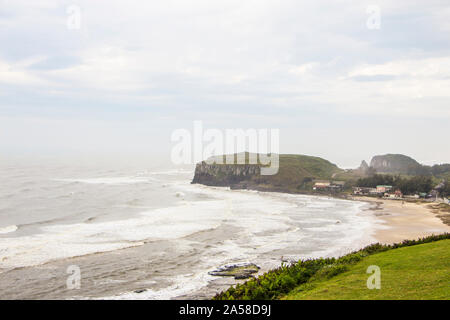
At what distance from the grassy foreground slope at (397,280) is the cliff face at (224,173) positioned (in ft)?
354

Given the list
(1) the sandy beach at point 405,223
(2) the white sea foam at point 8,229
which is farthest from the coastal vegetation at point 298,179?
(2) the white sea foam at point 8,229

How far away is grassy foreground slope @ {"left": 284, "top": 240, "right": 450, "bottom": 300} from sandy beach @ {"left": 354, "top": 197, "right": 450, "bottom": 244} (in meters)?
21.4

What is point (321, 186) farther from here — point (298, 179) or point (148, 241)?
point (148, 241)

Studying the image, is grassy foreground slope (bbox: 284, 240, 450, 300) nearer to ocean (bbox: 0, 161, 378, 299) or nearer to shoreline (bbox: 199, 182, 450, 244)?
ocean (bbox: 0, 161, 378, 299)

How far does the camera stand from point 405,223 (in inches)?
2229

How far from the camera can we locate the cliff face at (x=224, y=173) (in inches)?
5167

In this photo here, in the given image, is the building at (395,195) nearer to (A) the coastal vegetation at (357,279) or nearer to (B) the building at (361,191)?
(B) the building at (361,191)

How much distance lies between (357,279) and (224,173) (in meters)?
118

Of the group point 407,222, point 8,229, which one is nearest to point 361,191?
point 407,222

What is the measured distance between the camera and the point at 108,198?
77.4m
